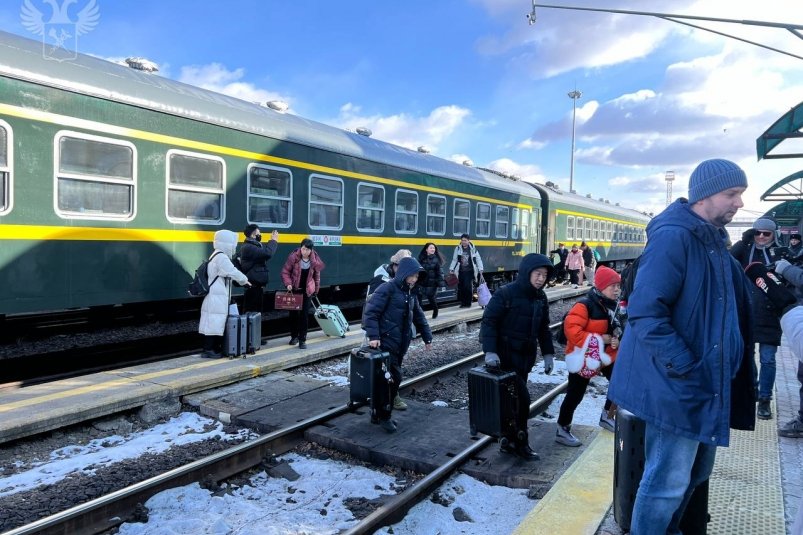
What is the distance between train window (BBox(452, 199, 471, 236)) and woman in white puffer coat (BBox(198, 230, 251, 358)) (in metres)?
7.21

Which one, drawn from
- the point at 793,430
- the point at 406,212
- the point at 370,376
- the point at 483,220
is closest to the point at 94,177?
the point at 370,376

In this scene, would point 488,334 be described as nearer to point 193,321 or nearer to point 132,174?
point 132,174

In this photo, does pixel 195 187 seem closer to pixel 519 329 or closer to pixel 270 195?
pixel 270 195

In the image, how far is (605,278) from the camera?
15.0ft

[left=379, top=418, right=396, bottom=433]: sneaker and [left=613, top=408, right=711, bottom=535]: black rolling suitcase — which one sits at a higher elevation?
[left=613, top=408, right=711, bottom=535]: black rolling suitcase

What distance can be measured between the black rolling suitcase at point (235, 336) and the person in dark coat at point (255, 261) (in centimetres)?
66

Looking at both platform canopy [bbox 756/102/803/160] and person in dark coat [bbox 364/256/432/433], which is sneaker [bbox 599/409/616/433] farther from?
platform canopy [bbox 756/102/803/160]

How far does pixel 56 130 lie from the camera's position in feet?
19.7

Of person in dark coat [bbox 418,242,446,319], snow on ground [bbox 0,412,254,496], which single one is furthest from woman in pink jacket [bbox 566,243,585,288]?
snow on ground [bbox 0,412,254,496]

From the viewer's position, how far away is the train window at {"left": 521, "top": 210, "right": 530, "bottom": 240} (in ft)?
56.9

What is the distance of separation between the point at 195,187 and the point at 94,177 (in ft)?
4.32

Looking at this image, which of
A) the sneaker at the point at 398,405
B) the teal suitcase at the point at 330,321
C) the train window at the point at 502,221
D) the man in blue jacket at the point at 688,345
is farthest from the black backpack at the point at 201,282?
the train window at the point at 502,221

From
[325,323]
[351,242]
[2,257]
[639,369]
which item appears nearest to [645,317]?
[639,369]

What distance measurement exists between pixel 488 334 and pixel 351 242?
19.9ft
